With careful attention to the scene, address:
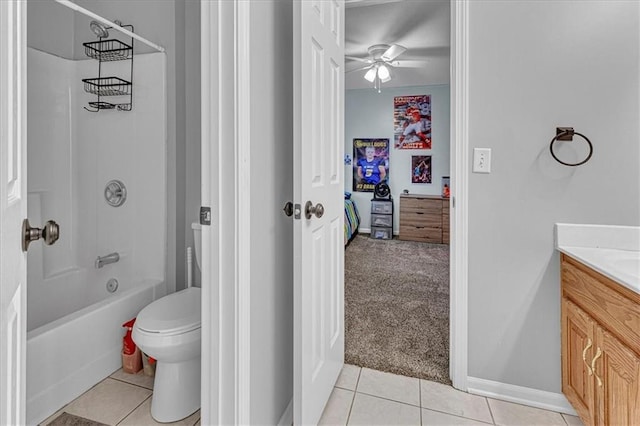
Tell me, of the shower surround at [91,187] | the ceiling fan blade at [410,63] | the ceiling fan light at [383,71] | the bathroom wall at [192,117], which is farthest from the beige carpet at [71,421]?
the ceiling fan blade at [410,63]

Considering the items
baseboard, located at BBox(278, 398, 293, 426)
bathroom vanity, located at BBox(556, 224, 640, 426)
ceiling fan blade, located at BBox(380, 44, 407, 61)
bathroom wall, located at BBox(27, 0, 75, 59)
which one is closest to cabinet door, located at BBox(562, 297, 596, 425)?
bathroom vanity, located at BBox(556, 224, 640, 426)

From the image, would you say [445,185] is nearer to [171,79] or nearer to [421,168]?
[421,168]

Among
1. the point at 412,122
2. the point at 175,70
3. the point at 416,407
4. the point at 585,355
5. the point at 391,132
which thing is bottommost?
the point at 416,407

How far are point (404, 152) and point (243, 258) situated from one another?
5158mm

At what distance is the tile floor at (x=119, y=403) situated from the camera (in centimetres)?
156

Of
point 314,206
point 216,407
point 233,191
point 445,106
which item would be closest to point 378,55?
point 445,106

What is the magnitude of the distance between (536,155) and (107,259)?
8.03 feet

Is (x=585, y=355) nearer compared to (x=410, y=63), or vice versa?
(x=585, y=355)

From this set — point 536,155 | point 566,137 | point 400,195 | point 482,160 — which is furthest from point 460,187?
point 400,195

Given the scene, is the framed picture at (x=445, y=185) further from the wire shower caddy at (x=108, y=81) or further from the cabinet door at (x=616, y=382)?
the wire shower caddy at (x=108, y=81)

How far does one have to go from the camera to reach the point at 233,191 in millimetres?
1087

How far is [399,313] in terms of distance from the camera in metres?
2.71

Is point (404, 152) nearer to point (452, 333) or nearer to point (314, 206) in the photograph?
point (452, 333)

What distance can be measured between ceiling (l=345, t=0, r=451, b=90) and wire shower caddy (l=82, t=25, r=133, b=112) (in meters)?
1.42
